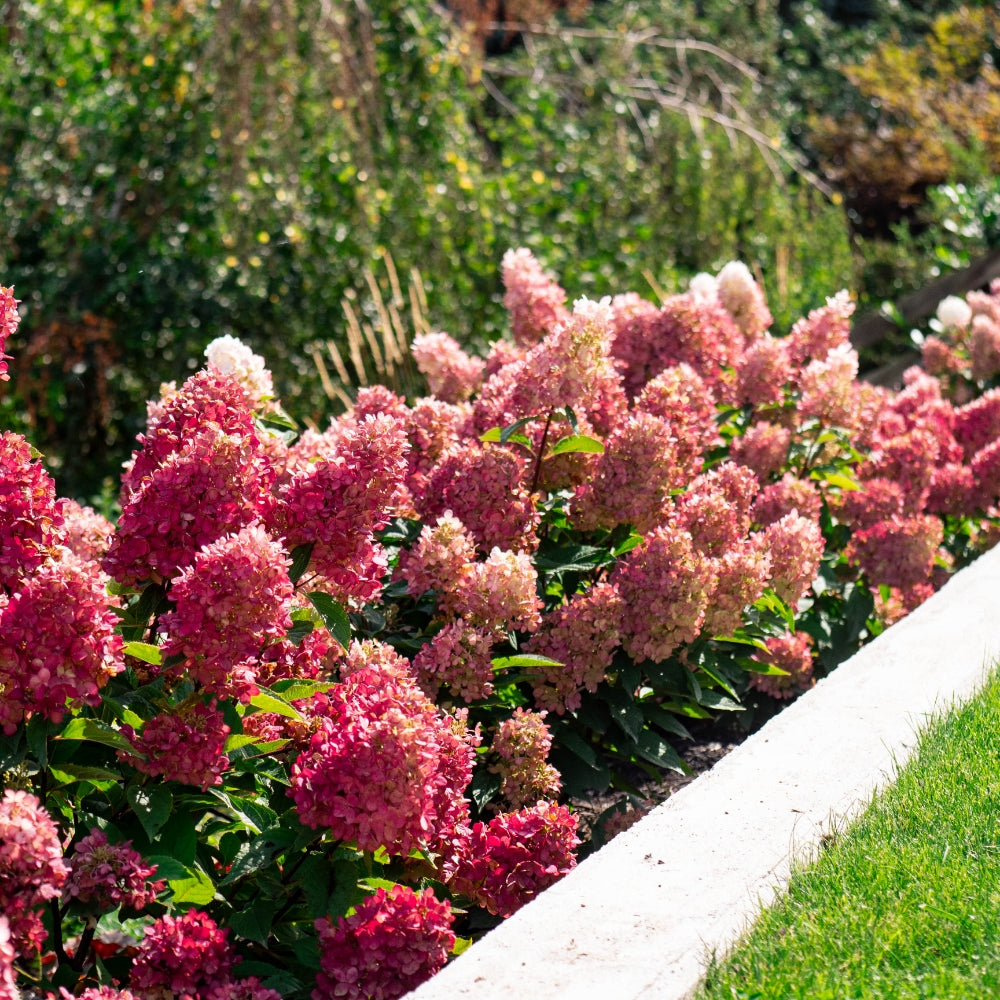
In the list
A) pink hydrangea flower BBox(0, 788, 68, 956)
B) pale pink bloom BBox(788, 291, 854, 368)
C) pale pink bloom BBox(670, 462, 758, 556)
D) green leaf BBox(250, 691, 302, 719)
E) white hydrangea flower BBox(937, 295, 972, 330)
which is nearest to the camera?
pink hydrangea flower BBox(0, 788, 68, 956)

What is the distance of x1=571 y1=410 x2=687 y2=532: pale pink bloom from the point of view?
295 centimetres

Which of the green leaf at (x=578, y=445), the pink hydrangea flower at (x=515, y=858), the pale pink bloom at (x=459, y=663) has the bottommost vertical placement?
the pink hydrangea flower at (x=515, y=858)

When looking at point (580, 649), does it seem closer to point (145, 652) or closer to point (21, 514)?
point (145, 652)

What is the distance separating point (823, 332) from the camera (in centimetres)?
406

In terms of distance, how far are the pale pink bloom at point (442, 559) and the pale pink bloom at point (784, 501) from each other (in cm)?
115

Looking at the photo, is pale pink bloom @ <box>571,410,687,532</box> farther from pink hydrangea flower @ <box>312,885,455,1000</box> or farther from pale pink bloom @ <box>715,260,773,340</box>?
pale pink bloom @ <box>715,260,773,340</box>

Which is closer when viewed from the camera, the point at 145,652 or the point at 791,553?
the point at 145,652

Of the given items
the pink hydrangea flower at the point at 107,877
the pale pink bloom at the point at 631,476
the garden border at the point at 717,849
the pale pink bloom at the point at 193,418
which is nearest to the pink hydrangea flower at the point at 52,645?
the pink hydrangea flower at the point at 107,877

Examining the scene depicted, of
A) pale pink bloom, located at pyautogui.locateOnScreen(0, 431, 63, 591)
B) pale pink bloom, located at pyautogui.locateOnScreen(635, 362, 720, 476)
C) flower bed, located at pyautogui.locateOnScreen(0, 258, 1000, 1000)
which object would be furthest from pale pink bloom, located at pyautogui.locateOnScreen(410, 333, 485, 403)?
pale pink bloom, located at pyautogui.locateOnScreen(0, 431, 63, 591)

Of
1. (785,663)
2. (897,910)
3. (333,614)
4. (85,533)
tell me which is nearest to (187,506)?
(333,614)

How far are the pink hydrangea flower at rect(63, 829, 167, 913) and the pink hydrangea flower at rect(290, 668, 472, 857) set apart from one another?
252mm

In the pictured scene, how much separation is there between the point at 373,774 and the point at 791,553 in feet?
4.77

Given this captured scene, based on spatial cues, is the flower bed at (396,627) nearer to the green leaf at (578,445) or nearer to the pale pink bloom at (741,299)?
the green leaf at (578,445)

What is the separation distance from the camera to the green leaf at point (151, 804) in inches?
80.0
